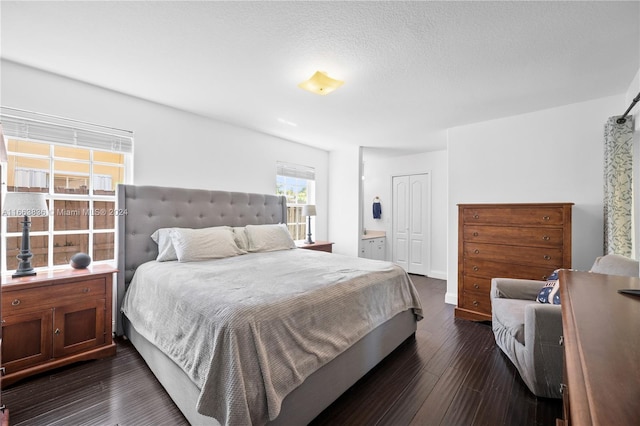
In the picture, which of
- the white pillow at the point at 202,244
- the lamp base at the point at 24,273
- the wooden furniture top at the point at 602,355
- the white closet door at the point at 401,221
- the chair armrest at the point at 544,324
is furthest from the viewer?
the white closet door at the point at 401,221

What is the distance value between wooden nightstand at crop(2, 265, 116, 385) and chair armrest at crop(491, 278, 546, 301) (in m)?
3.54

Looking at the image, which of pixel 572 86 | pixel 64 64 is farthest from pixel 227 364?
pixel 572 86

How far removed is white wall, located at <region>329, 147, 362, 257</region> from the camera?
191 inches

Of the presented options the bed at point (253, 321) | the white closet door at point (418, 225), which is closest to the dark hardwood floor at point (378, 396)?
the bed at point (253, 321)

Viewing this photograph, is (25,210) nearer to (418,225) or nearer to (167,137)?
(167,137)

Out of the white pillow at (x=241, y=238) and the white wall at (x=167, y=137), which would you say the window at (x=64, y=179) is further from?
the white pillow at (x=241, y=238)

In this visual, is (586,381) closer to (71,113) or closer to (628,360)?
(628,360)

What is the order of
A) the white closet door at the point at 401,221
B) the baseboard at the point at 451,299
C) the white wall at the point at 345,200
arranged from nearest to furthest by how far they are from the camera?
the baseboard at the point at 451,299 → the white wall at the point at 345,200 → the white closet door at the point at 401,221

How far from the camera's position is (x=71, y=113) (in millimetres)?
2498

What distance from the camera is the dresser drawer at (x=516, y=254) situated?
2.73 m

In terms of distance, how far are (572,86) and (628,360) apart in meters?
3.07

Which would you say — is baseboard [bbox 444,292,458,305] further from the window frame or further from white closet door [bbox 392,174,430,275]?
the window frame

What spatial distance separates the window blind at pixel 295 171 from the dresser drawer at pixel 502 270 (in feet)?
9.44

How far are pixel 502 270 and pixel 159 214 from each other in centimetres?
388
